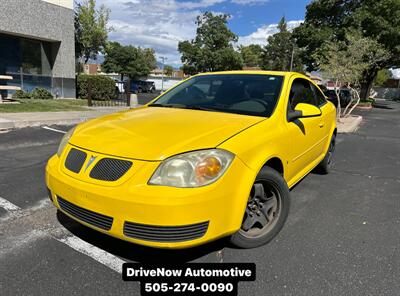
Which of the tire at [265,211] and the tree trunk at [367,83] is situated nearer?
the tire at [265,211]

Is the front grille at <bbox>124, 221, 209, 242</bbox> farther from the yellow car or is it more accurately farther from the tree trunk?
the tree trunk

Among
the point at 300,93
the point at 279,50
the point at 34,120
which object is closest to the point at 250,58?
the point at 279,50

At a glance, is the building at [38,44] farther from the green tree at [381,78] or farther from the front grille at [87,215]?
the green tree at [381,78]

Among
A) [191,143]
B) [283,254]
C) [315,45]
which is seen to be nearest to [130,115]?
[191,143]

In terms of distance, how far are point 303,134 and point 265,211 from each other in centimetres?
113

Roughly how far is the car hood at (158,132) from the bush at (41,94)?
572 inches

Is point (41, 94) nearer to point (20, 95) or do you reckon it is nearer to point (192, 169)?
point (20, 95)

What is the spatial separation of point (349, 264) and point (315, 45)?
86.4ft

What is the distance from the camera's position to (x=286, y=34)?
8144 cm

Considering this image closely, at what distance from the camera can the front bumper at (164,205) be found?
215cm

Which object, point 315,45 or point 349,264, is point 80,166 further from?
point 315,45

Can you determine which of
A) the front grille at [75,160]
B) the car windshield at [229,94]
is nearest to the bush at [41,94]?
the car windshield at [229,94]

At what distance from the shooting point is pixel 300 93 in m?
3.96

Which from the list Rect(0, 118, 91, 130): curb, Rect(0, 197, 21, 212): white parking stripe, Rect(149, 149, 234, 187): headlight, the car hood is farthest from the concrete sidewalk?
Rect(149, 149, 234, 187): headlight
